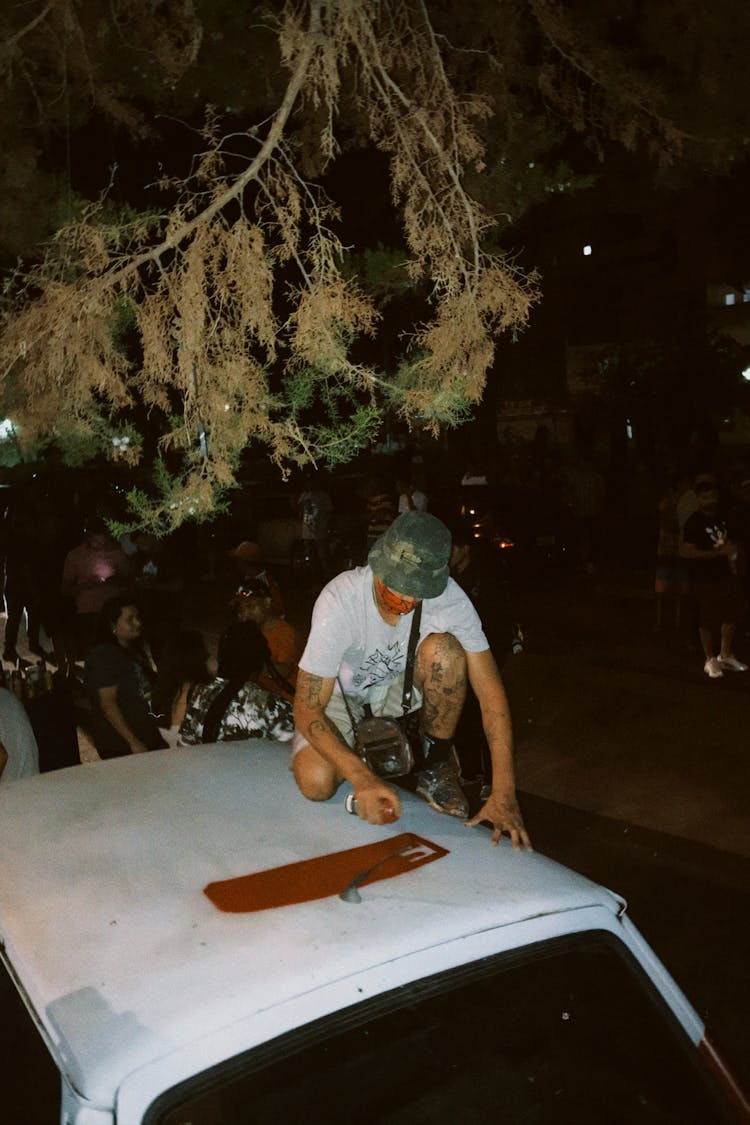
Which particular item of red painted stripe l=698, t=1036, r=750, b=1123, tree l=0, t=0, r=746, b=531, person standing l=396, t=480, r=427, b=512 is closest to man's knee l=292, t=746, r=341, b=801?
red painted stripe l=698, t=1036, r=750, b=1123

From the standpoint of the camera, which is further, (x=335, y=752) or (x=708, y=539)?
(x=708, y=539)

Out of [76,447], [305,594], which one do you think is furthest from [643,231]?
[76,447]

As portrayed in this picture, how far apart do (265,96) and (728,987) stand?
746cm

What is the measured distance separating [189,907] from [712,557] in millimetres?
7248

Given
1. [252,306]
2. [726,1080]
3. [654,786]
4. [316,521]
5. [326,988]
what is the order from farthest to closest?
[316,521] → [654,786] → [252,306] → [726,1080] → [326,988]

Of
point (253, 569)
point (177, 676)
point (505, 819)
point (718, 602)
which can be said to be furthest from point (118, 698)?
point (718, 602)

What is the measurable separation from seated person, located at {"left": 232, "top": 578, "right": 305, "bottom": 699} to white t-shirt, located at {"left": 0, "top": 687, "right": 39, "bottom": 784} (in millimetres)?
1729

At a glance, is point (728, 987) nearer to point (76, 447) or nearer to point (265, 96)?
point (76, 447)

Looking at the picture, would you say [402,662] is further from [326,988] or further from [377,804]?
[326,988]

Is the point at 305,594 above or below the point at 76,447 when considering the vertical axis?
below

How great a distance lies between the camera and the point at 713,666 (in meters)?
8.70

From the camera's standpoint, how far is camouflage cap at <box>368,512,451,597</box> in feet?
10.6

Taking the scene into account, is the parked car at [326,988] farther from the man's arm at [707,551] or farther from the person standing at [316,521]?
the person standing at [316,521]

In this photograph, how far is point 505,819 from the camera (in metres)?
2.66
